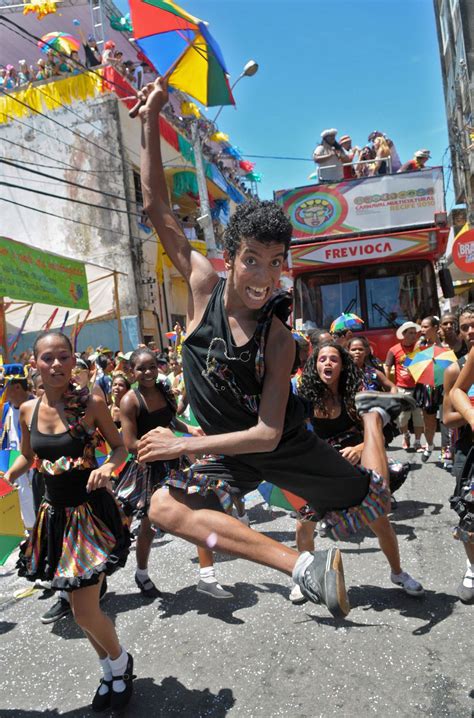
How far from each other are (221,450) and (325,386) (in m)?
2.24

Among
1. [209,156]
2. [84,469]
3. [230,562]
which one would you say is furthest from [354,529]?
[209,156]

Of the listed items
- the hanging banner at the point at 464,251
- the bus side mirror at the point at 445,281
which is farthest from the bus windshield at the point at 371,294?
the hanging banner at the point at 464,251

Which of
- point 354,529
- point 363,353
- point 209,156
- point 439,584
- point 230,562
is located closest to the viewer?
point 354,529

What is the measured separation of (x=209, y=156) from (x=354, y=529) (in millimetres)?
29719

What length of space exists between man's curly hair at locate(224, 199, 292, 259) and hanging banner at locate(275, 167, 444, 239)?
21.5 ft

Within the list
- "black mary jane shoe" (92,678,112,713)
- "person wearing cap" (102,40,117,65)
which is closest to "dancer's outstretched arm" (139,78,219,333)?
"black mary jane shoe" (92,678,112,713)

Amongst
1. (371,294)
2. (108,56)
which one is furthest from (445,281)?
(108,56)

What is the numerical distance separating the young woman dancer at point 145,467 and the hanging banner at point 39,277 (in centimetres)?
737

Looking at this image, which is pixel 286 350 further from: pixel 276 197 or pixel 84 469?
pixel 276 197

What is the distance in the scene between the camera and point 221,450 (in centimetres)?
231

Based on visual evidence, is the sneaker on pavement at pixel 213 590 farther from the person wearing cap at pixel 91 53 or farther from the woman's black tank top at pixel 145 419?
the person wearing cap at pixel 91 53

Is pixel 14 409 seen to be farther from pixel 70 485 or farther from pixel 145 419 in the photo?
pixel 70 485

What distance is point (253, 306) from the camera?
2.44m

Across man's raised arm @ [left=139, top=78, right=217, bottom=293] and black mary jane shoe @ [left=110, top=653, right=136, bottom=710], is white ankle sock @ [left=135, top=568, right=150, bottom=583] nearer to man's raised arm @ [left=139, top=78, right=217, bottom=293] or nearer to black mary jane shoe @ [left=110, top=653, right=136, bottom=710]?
black mary jane shoe @ [left=110, top=653, right=136, bottom=710]
